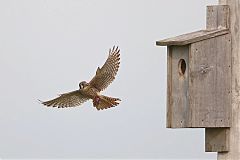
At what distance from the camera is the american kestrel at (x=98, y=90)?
5785mm

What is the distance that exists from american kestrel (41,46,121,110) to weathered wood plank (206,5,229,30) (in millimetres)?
608

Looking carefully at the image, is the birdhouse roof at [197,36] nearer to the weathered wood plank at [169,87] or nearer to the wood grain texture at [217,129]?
the wood grain texture at [217,129]

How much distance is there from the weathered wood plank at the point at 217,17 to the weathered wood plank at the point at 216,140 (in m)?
0.62

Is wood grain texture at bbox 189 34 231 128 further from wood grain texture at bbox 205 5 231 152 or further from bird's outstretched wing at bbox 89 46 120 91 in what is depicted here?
bird's outstretched wing at bbox 89 46 120 91

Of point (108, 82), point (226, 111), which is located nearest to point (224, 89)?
point (226, 111)

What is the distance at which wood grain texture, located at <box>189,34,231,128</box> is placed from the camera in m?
5.65

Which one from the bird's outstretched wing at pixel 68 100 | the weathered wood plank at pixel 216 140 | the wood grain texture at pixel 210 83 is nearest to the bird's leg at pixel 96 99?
the bird's outstretched wing at pixel 68 100

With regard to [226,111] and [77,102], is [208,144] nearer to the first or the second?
[226,111]

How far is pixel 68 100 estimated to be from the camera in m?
→ 5.99

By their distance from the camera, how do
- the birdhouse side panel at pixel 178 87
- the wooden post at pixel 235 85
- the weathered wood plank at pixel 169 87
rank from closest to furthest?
the wooden post at pixel 235 85 → the birdhouse side panel at pixel 178 87 → the weathered wood plank at pixel 169 87

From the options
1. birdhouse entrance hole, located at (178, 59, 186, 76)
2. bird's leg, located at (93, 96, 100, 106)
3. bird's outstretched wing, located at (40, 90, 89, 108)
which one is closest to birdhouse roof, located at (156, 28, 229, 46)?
birdhouse entrance hole, located at (178, 59, 186, 76)

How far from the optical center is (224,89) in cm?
566

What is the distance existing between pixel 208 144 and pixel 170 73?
1.63ft

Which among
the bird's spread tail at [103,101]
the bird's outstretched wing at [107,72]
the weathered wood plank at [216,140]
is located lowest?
the weathered wood plank at [216,140]
